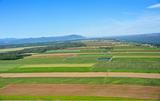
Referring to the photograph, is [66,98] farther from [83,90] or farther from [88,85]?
[88,85]

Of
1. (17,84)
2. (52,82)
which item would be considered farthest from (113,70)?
(17,84)

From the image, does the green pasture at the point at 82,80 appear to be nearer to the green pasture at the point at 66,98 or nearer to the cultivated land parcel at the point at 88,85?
the cultivated land parcel at the point at 88,85

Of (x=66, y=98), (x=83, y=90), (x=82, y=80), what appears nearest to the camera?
(x=66, y=98)

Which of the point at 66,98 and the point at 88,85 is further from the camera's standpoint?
the point at 88,85

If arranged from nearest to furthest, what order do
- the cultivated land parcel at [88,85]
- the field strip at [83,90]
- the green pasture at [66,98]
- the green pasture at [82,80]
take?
the green pasture at [66,98] → the cultivated land parcel at [88,85] → the field strip at [83,90] → the green pasture at [82,80]

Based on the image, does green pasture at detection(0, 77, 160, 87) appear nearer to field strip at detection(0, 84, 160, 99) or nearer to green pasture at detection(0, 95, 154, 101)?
field strip at detection(0, 84, 160, 99)

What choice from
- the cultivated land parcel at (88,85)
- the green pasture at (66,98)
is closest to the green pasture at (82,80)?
the cultivated land parcel at (88,85)

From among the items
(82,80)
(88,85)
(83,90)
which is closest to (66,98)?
(83,90)

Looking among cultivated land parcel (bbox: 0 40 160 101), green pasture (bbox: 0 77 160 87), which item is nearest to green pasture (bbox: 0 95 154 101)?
cultivated land parcel (bbox: 0 40 160 101)

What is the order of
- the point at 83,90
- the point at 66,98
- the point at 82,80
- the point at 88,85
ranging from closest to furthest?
1. the point at 66,98
2. the point at 83,90
3. the point at 88,85
4. the point at 82,80
